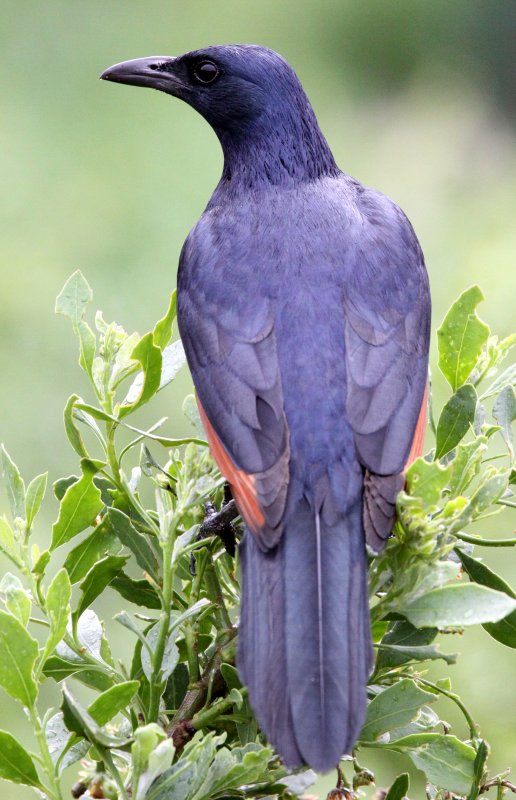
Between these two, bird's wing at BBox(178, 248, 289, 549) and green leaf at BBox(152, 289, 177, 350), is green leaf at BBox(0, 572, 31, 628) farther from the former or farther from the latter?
green leaf at BBox(152, 289, 177, 350)

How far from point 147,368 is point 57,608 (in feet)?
1.40

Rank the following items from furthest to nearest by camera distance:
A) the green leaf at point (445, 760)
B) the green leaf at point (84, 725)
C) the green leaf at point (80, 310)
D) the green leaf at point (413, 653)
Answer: the green leaf at point (80, 310) → the green leaf at point (445, 760) → the green leaf at point (413, 653) → the green leaf at point (84, 725)

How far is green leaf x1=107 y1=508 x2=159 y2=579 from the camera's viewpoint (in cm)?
179

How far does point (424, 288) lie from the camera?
255 centimetres

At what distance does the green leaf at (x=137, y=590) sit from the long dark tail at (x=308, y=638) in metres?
0.18

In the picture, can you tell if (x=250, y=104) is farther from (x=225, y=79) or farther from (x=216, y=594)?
(x=216, y=594)

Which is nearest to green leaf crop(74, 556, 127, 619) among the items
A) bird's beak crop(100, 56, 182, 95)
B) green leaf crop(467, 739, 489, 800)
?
green leaf crop(467, 739, 489, 800)

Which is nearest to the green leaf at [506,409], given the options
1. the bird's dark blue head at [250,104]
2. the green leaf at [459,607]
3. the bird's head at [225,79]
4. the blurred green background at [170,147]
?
the green leaf at [459,607]

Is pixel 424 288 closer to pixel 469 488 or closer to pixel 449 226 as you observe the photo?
pixel 469 488

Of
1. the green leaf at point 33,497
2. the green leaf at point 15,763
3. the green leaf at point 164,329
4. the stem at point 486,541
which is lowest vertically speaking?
the green leaf at point 15,763

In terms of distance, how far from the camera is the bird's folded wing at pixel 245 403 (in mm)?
1955

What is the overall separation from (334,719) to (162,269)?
4.16 metres

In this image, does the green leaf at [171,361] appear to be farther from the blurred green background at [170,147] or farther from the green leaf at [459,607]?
the blurred green background at [170,147]

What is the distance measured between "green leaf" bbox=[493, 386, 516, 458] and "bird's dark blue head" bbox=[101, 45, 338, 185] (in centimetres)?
105
